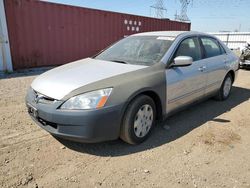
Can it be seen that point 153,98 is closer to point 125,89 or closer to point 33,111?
point 125,89

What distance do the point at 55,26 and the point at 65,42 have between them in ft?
2.62

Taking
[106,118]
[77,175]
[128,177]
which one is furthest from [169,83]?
[77,175]

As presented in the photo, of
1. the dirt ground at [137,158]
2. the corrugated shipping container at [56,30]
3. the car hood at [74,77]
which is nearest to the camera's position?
the dirt ground at [137,158]

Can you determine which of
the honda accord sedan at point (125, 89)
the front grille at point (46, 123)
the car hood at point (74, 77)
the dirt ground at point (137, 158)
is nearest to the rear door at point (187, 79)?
the honda accord sedan at point (125, 89)

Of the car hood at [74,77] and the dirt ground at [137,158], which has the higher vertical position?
the car hood at [74,77]

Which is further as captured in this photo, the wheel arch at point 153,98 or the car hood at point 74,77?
the wheel arch at point 153,98

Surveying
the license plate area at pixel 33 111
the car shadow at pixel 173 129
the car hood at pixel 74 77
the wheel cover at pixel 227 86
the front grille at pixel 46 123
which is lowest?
the car shadow at pixel 173 129

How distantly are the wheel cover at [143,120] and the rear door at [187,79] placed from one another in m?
0.38

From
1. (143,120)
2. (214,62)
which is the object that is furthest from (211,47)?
(143,120)

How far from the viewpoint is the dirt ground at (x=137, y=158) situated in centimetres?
249

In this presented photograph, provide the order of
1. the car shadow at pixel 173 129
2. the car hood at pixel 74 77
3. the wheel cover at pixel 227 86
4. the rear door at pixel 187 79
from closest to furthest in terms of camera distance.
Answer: the car hood at pixel 74 77 → the car shadow at pixel 173 129 → the rear door at pixel 187 79 → the wheel cover at pixel 227 86

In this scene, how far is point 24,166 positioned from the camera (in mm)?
2678

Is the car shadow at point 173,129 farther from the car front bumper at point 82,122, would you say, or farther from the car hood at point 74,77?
the car hood at point 74,77

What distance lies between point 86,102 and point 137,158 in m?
0.98
